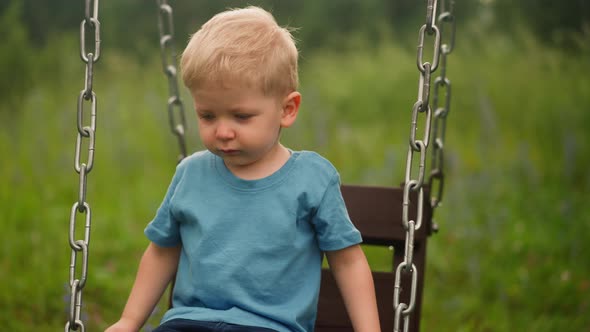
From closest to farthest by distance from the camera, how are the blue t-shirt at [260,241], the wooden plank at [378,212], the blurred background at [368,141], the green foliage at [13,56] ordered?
the blue t-shirt at [260,241] → the wooden plank at [378,212] → the blurred background at [368,141] → the green foliage at [13,56]

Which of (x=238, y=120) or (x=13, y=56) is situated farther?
(x=13, y=56)

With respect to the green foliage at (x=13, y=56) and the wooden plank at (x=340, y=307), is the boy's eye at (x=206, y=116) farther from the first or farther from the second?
the green foliage at (x=13, y=56)

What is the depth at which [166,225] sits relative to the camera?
2266mm

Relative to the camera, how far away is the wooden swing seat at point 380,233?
2807 mm

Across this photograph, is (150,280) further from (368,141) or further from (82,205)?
(368,141)

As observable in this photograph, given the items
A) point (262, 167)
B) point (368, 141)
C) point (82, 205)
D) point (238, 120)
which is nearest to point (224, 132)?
point (238, 120)

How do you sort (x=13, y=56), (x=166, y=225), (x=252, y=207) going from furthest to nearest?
(x=13, y=56) → (x=166, y=225) → (x=252, y=207)

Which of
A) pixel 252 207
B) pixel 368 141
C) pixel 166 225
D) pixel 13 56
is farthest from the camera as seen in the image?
pixel 13 56

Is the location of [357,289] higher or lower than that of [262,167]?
lower

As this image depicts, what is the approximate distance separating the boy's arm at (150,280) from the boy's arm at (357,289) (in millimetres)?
492

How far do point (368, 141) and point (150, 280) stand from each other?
4152mm

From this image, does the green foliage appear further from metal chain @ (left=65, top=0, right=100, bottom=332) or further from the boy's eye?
the boy's eye

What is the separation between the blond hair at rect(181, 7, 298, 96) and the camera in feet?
6.66

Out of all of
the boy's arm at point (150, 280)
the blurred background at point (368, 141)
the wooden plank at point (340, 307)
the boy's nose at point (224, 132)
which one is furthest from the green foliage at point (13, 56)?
the boy's nose at point (224, 132)
